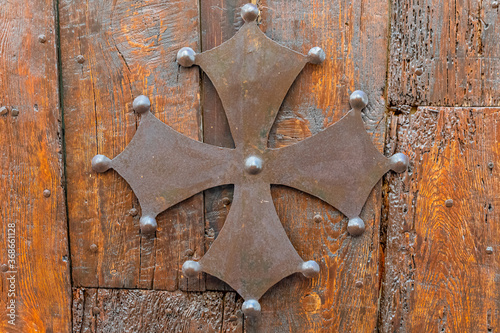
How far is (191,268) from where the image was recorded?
2.86 feet

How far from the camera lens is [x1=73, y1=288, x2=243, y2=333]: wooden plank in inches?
35.9

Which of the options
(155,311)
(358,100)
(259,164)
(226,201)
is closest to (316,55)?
(358,100)

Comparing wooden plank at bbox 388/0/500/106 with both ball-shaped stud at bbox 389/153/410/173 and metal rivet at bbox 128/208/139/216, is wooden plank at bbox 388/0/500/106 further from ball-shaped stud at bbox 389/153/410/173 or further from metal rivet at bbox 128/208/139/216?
metal rivet at bbox 128/208/139/216

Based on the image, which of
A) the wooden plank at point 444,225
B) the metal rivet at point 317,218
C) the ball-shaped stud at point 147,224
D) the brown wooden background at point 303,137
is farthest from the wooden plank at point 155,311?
the wooden plank at point 444,225

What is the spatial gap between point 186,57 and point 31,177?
1.57 feet

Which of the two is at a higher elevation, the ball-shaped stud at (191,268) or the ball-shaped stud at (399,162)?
the ball-shaped stud at (399,162)

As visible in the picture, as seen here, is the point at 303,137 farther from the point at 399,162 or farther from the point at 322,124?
the point at 399,162

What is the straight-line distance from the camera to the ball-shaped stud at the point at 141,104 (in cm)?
88

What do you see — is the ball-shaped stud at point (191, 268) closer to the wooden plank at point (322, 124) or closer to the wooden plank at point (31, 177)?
the wooden plank at point (322, 124)

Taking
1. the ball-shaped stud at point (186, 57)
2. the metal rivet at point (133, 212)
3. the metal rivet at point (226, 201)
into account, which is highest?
the ball-shaped stud at point (186, 57)

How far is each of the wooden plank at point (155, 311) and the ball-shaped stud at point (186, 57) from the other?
1.77ft

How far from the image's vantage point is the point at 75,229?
0.93 m

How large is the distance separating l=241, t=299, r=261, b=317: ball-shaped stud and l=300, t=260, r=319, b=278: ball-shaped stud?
13 cm

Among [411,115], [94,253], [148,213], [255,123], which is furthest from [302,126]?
[94,253]
